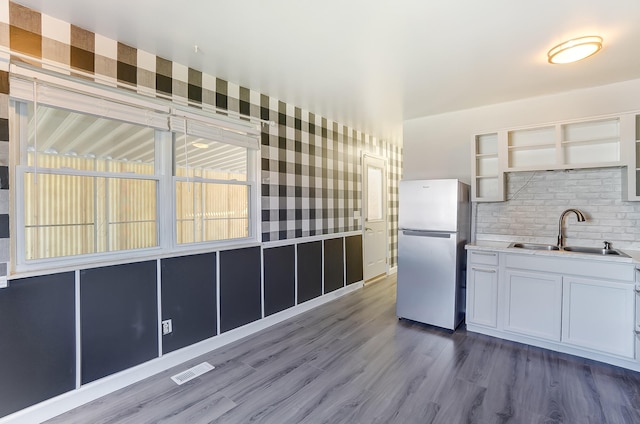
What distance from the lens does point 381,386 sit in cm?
218

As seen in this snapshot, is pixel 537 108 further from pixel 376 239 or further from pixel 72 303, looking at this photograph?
pixel 72 303

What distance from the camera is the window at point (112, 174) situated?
1865mm

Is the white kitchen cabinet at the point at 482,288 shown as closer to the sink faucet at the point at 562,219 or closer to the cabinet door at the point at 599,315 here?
the cabinet door at the point at 599,315

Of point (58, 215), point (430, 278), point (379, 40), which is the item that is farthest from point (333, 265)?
point (58, 215)

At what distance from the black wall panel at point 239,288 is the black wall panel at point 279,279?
0.36 feet

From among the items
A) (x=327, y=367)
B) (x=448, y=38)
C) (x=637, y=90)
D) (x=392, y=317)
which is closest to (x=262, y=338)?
(x=327, y=367)

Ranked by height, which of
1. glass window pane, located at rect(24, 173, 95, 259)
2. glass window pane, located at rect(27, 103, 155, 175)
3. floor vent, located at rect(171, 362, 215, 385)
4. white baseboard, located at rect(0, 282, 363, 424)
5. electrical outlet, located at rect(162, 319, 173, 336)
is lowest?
floor vent, located at rect(171, 362, 215, 385)

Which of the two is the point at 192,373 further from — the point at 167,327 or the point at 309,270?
the point at 309,270

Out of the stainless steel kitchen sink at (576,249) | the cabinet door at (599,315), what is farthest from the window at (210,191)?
the cabinet door at (599,315)

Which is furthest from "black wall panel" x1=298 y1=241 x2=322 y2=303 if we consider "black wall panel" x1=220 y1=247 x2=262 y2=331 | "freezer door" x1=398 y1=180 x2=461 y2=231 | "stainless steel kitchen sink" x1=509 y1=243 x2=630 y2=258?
"stainless steel kitchen sink" x1=509 y1=243 x2=630 y2=258

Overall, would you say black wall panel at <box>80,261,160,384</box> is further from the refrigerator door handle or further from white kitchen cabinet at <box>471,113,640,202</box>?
white kitchen cabinet at <box>471,113,640,202</box>

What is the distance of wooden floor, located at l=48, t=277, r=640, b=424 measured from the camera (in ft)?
6.16

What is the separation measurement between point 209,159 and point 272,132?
790 millimetres

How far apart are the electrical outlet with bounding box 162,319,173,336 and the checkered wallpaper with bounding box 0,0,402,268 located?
105cm
